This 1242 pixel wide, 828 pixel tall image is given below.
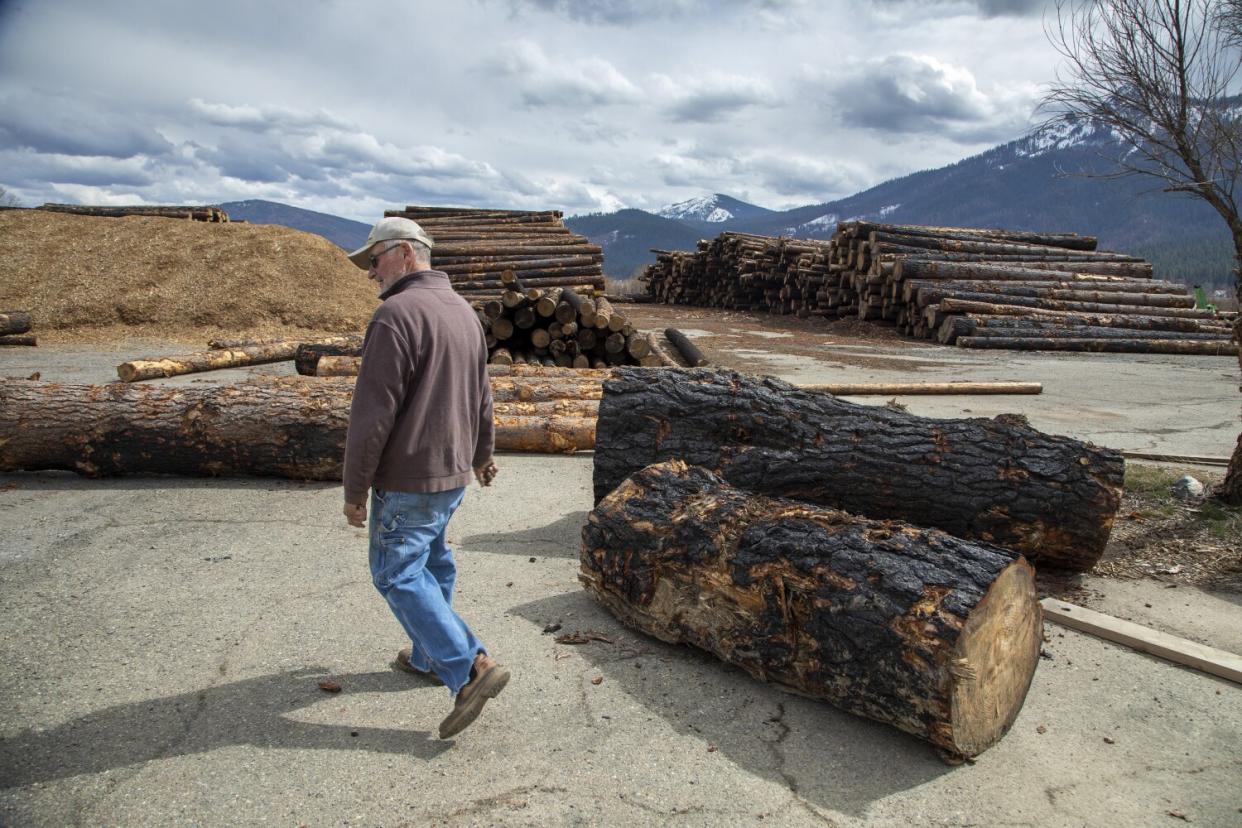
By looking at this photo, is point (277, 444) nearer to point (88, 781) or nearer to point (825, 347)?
point (88, 781)

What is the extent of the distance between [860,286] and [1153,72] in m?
16.1

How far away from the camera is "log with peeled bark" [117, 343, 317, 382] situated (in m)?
10.5

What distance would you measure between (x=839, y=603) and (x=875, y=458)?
5.46ft

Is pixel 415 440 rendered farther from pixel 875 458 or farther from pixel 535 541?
pixel 875 458

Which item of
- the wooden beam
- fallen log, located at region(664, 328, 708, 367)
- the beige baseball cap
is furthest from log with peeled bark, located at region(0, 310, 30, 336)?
the wooden beam

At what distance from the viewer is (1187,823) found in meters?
2.59

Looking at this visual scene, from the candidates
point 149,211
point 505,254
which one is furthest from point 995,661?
point 149,211

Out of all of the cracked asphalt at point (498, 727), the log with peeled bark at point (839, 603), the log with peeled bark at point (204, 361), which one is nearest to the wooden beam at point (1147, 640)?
the cracked asphalt at point (498, 727)

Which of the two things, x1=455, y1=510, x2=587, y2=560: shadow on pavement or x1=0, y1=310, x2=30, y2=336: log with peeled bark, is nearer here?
x1=455, y1=510, x2=587, y2=560: shadow on pavement

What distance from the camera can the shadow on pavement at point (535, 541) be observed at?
16.2 ft

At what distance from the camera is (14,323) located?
14461 millimetres

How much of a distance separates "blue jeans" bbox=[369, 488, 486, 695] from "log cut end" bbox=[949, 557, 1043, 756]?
1730 millimetres

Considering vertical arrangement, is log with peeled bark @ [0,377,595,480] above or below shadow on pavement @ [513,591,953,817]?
above

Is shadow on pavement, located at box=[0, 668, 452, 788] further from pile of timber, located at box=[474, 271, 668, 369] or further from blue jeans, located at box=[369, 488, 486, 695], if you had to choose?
pile of timber, located at box=[474, 271, 668, 369]
